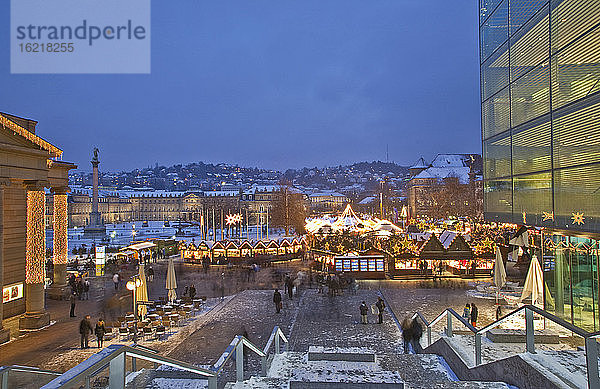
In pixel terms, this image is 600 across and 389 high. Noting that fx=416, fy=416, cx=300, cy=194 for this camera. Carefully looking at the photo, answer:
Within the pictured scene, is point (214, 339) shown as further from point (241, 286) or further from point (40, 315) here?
point (241, 286)

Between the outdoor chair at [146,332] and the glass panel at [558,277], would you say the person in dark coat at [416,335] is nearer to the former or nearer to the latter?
the glass panel at [558,277]

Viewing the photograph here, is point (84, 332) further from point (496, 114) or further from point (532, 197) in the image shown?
point (496, 114)

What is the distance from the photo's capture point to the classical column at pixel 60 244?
19.3 m

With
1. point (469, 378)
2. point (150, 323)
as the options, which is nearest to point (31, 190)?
point (150, 323)

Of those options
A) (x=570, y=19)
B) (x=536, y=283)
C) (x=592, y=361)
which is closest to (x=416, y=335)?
(x=536, y=283)

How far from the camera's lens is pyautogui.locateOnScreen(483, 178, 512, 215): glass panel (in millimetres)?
14797

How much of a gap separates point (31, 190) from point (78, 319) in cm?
535

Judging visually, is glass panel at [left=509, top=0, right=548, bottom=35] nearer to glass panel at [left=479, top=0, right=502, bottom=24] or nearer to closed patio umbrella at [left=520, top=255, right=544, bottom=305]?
glass panel at [left=479, top=0, right=502, bottom=24]

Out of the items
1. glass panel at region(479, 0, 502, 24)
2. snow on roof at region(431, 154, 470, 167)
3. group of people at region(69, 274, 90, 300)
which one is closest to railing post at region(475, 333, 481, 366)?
glass panel at region(479, 0, 502, 24)

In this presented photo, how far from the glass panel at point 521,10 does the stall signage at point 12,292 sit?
1916 cm

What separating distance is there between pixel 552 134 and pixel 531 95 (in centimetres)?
180

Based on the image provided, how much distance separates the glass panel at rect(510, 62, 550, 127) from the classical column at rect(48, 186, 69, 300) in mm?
19255

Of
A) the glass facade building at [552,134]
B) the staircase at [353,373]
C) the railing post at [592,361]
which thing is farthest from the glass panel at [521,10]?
the railing post at [592,361]

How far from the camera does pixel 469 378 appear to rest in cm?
695
